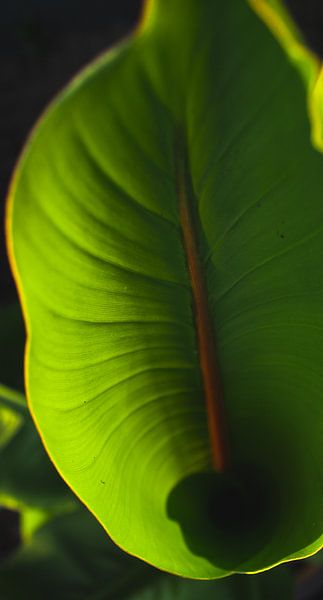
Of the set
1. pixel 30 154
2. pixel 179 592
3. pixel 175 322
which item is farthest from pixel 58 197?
pixel 179 592

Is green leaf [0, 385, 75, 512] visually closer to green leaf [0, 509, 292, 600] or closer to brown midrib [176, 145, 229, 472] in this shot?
green leaf [0, 509, 292, 600]

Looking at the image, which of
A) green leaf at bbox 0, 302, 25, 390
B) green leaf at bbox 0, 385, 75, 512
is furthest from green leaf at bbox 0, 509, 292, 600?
green leaf at bbox 0, 302, 25, 390

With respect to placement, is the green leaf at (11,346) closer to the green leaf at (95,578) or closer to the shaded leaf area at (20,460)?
the shaded leaf area at (20,460)

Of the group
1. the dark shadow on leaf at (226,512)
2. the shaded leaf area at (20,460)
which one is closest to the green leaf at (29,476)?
the shaded leaf area at (20,460)

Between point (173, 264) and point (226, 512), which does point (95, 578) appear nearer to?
point (226, 512)

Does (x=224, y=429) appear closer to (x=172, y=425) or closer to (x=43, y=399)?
(x=172, y=425)

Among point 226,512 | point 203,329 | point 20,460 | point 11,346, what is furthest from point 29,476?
point 203,329

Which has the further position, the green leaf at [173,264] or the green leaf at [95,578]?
the green leaf at [95,578]
